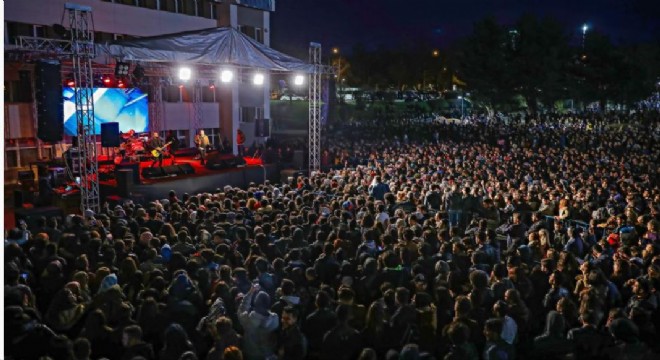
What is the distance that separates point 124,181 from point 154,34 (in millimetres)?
10843

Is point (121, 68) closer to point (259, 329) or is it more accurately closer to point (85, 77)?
point (85, 77)

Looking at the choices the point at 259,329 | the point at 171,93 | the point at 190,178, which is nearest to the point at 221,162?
the point at 190,178

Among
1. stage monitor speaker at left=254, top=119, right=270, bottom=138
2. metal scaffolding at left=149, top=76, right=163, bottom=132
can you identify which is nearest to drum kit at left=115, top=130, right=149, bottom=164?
metal scaffolding at left=149, top=76, right=163, bottom=132

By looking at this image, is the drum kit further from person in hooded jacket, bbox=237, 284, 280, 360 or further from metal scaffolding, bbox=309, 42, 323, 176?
person in hooded jacket, bbox=237, 284, 280, 360

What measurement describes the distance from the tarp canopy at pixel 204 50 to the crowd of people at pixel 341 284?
13.6 ft

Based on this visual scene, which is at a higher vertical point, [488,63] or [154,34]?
[488,63]

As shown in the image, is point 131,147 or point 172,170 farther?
point 131,147

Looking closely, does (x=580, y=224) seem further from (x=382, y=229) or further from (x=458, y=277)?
(x=458, y=277)

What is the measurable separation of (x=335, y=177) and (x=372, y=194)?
2.35 meters

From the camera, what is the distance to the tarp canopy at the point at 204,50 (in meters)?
13.7

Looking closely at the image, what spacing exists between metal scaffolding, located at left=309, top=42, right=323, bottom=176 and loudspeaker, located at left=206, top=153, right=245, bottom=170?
271cm

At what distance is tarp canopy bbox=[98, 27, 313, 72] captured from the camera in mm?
13672

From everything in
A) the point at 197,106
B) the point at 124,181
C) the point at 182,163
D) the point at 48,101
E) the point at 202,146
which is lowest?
the point at 124,181

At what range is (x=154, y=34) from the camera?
24000 mm
